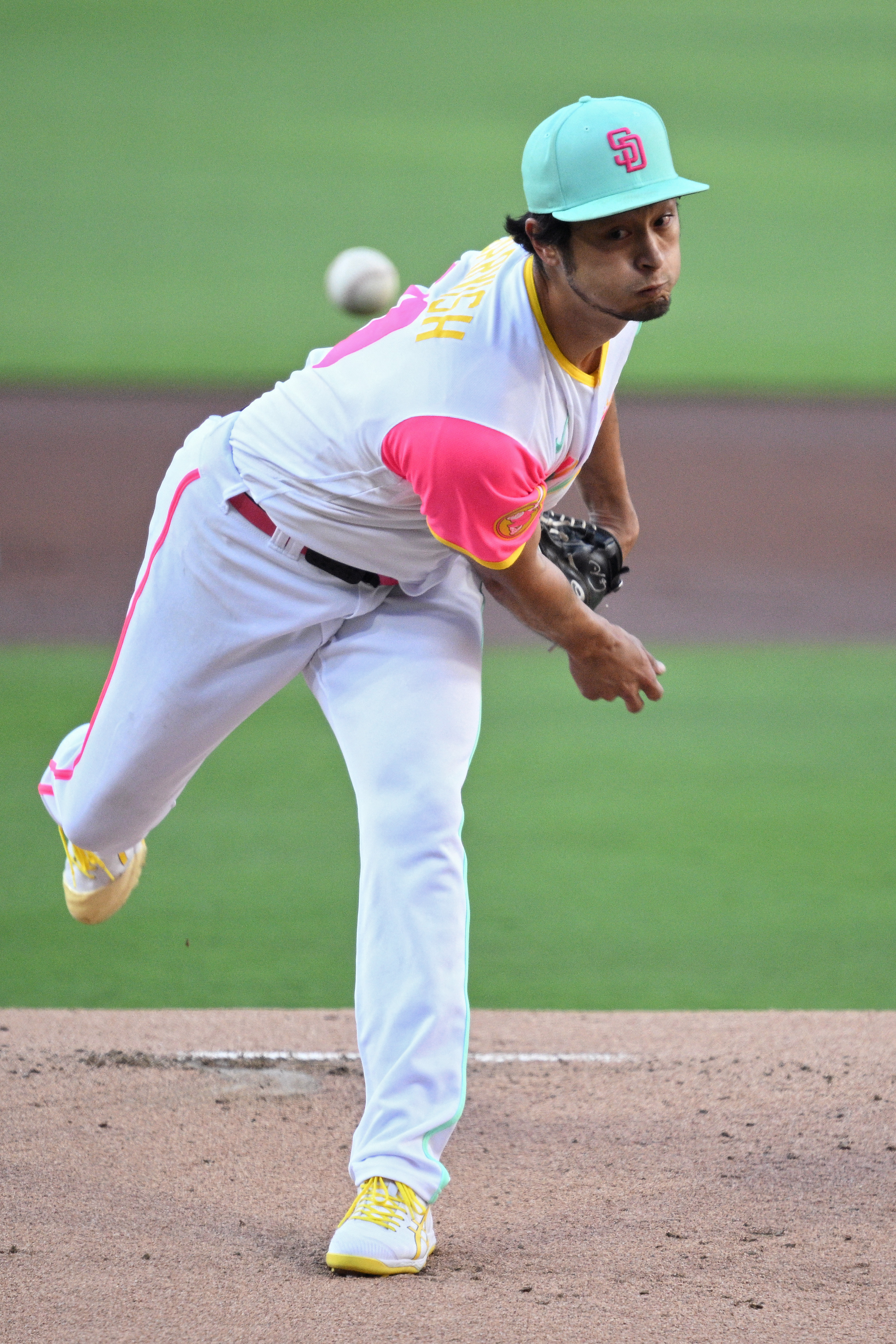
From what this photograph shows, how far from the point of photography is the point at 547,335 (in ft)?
7.40

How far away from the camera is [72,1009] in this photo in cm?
349

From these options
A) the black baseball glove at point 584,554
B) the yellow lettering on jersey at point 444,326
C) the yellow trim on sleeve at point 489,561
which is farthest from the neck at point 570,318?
the black baseball glove at point 584,554

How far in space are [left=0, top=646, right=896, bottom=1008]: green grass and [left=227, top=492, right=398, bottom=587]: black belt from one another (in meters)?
1.53

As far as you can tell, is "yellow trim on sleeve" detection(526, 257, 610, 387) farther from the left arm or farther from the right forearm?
the left arm

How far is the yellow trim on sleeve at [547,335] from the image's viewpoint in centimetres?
225

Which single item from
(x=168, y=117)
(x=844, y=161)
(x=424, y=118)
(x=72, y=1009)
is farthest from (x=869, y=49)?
(x=72, y=1009)

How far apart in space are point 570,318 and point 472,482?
0.30 m

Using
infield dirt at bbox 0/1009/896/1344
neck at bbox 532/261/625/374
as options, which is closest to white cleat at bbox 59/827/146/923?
infield dirt at bbox 0/1009/896/1344

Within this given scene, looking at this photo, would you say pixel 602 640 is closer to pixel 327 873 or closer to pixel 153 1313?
pixel 153 1313

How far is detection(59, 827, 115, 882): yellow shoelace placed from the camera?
2.91m

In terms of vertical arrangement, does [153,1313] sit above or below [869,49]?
below

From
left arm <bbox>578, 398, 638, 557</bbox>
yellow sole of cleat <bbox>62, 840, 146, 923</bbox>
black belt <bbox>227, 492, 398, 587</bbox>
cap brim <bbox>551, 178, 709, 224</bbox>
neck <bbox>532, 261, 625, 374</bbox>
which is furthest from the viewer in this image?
yellow sole of cleat <bbox>62, 840, 146, 923</bbox>

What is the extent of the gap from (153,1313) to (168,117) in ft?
50.6

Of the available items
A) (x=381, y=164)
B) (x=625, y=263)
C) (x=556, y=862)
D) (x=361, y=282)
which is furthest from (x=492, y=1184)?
(x=381, y=164)
